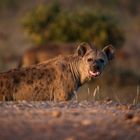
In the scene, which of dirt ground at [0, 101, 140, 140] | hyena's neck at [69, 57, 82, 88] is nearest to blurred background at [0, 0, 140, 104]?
hyena's neck at [69, 57, 82, 88]

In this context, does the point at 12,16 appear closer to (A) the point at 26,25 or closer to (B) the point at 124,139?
(A) the point at 26,25

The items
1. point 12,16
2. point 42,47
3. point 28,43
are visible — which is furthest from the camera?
point 12,16

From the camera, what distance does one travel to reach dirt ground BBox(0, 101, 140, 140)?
6605mm

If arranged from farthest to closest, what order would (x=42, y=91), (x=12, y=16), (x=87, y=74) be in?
(x=12, y=16) → (x=87, y=74) → (x=42, y=91)

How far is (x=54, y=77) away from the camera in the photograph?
10.7 meters

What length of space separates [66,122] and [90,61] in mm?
4253

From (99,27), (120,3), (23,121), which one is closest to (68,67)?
(23,121)

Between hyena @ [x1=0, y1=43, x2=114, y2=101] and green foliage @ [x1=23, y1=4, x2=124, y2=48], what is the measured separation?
418 inches

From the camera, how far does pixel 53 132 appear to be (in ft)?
21.7

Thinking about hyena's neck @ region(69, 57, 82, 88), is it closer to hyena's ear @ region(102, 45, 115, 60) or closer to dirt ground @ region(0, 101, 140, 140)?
hyena's ear @ region(102, 45, 115, 60)

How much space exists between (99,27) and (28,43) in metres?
5.08

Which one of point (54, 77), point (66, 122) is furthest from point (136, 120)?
point (54, 77)

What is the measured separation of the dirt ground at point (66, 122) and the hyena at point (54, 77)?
2.08 metres

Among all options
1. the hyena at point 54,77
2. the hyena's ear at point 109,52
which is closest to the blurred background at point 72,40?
the hyena's ear at point 109,52
